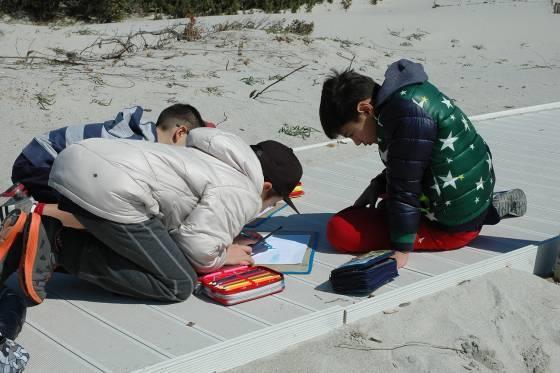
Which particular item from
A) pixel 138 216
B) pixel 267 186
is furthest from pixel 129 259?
pixel 267 186

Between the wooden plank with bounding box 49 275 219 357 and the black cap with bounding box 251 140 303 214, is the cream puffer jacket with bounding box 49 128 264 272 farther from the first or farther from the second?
the wooden plank with bounding box 49 275 219 357

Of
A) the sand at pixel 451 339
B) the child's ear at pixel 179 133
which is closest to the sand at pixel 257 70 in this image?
the child's ear at pixel 179 133

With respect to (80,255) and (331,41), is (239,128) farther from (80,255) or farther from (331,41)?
(331,41)

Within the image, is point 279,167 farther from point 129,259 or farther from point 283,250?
point 129,259

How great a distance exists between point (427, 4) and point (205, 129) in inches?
686

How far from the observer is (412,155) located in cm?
307

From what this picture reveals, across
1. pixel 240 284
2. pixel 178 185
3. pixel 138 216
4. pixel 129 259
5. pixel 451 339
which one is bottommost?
pixel 451 339

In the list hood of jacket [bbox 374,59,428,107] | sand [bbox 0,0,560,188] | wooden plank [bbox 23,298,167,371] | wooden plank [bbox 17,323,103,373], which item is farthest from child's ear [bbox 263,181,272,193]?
sand [bbox 0,0,560,188]

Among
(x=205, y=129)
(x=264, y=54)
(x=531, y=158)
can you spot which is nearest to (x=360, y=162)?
(x=531, y=158)

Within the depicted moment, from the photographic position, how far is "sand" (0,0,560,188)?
686 centimetres

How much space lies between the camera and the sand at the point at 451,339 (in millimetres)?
2469

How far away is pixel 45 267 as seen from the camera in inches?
106

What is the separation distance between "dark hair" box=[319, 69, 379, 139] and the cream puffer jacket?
45 cm

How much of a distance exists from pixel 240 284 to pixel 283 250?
1.95 feet
